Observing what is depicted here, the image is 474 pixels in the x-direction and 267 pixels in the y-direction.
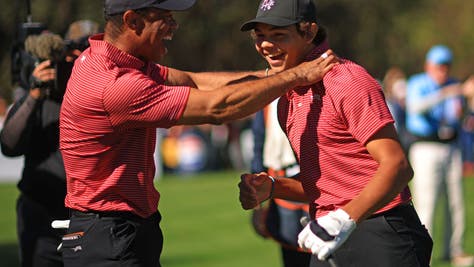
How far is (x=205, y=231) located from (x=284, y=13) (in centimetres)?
977

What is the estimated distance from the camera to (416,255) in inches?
201

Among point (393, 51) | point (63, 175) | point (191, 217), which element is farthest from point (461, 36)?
point (63, 175)

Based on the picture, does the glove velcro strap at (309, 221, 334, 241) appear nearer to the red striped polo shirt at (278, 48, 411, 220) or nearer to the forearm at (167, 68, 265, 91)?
the red striped polo shirt at (278, 48, 411, 220)

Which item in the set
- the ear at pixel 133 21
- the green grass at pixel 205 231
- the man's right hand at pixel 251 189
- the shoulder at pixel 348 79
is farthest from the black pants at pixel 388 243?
the green grass at pixel 205 231

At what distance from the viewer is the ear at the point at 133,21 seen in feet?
16.8

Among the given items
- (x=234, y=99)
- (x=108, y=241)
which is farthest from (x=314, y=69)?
(x=108, y=241)

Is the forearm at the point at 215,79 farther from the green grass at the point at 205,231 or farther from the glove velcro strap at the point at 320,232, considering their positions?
the green grass at the point at 205,231

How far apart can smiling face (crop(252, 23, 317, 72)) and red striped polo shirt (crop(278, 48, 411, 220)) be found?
0.08 m

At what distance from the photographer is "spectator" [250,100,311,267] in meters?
7.71

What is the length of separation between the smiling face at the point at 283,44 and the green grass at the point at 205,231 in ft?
20.7

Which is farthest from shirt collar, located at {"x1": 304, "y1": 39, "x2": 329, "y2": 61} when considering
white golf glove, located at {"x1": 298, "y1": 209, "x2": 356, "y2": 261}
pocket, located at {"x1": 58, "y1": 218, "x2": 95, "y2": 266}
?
pocket, located at {"x1": 58, "y1": 218, "x2": 95, "y2": 266}

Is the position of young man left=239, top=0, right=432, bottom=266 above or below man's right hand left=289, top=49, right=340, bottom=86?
below

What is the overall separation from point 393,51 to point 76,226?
129 ft

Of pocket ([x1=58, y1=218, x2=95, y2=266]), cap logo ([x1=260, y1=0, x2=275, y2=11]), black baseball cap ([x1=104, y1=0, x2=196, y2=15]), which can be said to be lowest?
pocket ([x1=58, y1=218, x2=95, y2=266])
